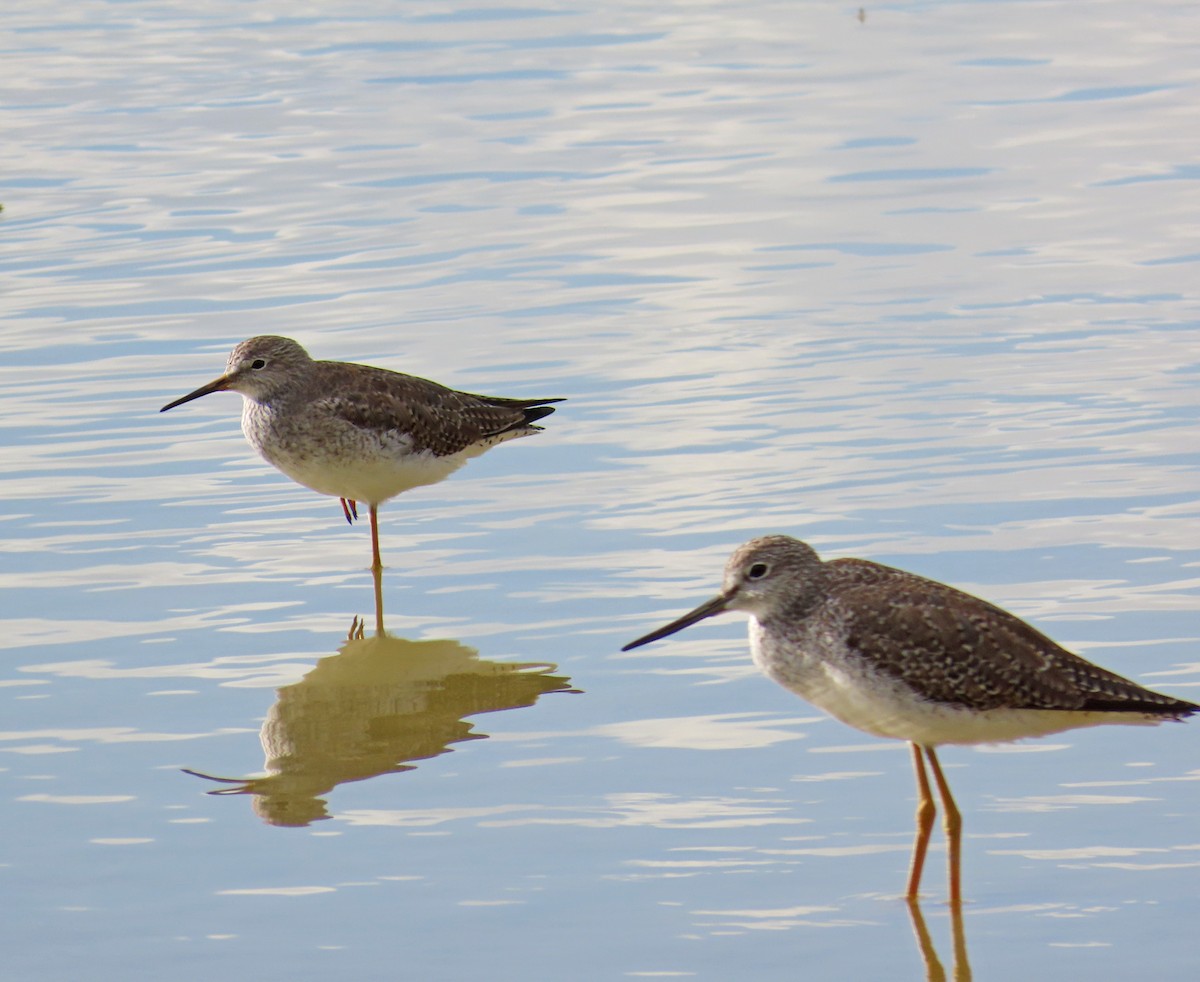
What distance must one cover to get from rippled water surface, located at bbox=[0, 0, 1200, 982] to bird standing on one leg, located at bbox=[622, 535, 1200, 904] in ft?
1.61

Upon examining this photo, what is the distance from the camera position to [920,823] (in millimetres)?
7758

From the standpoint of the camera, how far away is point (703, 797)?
27.6ft

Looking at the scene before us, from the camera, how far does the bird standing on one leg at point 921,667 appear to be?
297 inches

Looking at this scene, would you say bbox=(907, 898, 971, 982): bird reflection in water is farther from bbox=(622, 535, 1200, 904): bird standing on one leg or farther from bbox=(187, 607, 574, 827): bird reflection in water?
bbox=(187, 607, 574, 827): bird reflection in water

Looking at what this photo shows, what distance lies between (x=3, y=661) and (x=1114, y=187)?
11.0 meters

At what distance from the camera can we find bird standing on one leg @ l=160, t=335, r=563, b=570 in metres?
12.0

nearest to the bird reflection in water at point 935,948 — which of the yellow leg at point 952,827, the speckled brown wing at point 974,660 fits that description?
the yellow leg at point 952,827

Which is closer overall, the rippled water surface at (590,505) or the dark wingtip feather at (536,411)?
the rippled water surface at (590,505)

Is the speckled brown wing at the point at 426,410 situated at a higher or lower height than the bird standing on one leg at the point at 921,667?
lower

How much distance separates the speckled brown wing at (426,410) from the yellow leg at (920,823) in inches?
196

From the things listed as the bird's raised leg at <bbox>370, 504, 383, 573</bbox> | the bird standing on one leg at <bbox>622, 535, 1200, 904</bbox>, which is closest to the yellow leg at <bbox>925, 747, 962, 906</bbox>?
the bird standing on one leg at <bbox>622, 535, 1200, 904</bbox>

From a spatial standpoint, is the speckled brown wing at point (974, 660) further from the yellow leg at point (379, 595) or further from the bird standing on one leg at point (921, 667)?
the yellow leg at point (379, 595)

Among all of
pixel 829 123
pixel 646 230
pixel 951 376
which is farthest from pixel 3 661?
pixel 829 123

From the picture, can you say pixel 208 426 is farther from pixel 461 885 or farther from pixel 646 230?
pixel 461 885
